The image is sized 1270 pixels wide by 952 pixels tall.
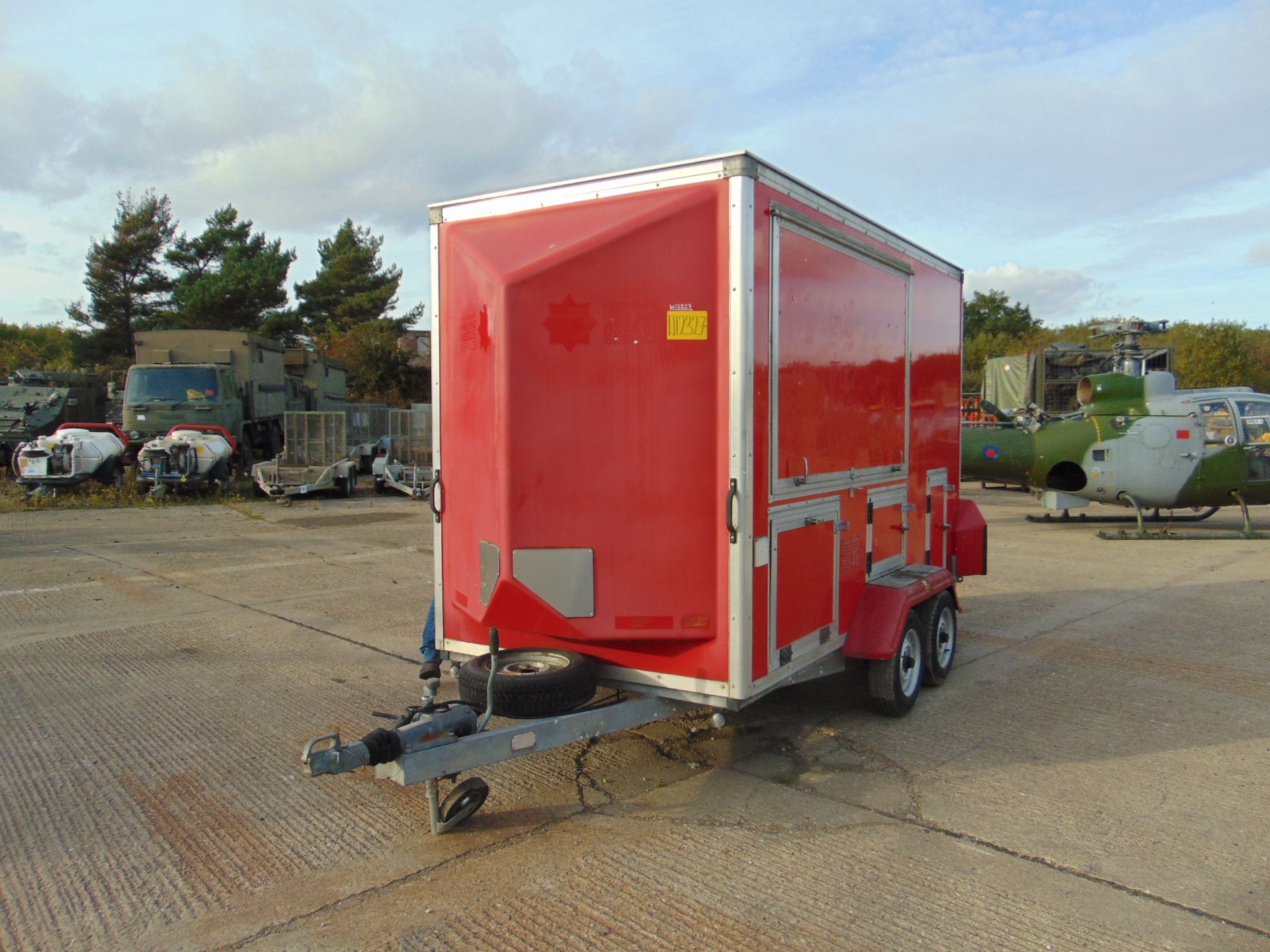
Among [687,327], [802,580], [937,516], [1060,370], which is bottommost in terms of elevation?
[802,580]

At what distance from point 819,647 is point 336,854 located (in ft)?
8.52

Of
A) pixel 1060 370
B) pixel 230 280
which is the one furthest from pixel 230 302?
pixel 1060 370

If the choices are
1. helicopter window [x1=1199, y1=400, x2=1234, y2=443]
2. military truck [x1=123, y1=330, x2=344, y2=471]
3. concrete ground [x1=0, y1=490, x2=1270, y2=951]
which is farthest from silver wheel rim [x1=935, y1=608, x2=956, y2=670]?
military truck [x1=123, y1=330, x2=344, y2=471]

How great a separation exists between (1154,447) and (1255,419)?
5.11 ft

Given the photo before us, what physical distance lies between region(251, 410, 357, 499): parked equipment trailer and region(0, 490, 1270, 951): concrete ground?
10.2 m

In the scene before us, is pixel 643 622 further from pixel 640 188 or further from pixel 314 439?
pixel 314 439

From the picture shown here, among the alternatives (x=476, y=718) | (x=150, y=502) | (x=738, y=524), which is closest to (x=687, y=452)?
(x=738, y=524)

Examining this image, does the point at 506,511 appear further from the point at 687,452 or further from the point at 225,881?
the point at 225,881

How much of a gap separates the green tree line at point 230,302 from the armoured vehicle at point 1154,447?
87.1 ft

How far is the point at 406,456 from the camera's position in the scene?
2077cm

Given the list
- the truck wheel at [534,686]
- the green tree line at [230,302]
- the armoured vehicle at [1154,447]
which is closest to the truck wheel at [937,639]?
the truck wheel at [534,686]

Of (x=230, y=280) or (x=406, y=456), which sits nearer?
(x=406, y=456)

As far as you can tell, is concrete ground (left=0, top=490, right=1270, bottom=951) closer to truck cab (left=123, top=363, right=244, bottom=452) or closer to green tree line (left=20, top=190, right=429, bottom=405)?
truck cab (left=123, top=363, right=244, bottom=452)

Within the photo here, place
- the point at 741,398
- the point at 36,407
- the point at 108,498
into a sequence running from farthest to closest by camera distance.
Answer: the point at 36,407 < the point at 108,498 < the point at 741,398
